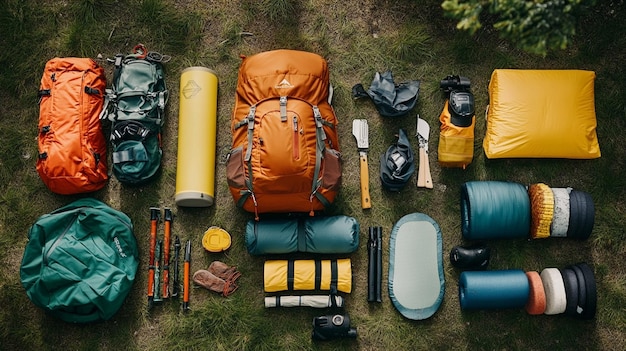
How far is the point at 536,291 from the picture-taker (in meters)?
5.87

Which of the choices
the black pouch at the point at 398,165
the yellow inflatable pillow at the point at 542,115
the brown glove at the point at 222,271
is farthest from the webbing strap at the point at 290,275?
the yellow inflatable pillow at the point at 542,115

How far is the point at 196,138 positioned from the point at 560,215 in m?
3.59

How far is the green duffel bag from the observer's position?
5684mm

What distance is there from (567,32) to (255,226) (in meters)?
3.23

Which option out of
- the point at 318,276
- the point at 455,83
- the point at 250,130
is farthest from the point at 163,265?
the point at 455,83

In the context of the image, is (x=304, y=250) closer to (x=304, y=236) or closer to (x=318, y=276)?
(x=304, y=236)

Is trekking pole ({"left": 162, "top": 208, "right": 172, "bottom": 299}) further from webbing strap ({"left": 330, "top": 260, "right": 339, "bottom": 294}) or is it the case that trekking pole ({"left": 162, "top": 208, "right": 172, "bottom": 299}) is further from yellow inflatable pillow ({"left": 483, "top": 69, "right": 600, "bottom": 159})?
yellow inflatable pillow ({"left": 483, "top": 69, "right": 600, "bottom": 159})

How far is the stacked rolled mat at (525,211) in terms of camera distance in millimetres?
5844

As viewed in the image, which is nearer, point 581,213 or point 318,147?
point 318,147

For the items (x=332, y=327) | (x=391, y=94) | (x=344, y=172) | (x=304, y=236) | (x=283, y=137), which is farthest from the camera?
(x=344, y=172)

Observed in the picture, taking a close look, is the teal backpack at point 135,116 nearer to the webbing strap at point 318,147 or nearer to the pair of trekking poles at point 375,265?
the webbing strap at point 318,147

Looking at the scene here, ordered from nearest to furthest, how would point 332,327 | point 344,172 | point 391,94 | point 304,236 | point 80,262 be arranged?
1. point 80,262
2. point 332,327
3. point 304,236
4. point 391,94
5. point 344,172

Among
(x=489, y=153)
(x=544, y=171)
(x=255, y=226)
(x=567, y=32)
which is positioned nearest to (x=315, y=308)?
(x=255, y=226)

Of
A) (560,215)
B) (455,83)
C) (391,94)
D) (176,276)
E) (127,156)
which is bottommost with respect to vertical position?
(176,276)
